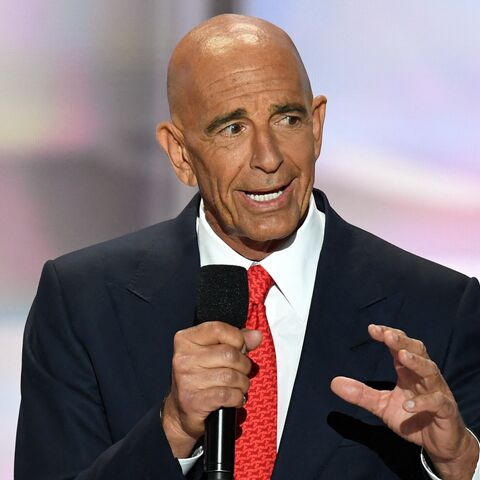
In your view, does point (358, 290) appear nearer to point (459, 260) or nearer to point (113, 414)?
point (113, 414)

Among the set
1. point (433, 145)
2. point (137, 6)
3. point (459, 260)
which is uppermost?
point (137, 6)

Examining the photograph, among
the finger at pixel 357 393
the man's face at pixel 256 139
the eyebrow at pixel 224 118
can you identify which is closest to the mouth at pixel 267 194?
the man's face at pixel 256 139

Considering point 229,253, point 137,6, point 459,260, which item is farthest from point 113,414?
point 137,6

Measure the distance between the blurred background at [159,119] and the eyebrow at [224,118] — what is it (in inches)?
42.2

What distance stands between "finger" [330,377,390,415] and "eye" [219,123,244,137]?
454mm

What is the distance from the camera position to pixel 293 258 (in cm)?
225

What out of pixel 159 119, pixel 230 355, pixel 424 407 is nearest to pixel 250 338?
pixel 230 355

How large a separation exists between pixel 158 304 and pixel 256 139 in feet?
1.05

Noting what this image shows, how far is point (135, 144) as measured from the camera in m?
3.39

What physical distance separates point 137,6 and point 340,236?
1267mm

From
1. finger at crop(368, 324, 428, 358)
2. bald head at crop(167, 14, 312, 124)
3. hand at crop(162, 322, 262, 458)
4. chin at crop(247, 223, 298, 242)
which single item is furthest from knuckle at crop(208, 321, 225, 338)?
bald head at crop(167, 14, 312, 124)

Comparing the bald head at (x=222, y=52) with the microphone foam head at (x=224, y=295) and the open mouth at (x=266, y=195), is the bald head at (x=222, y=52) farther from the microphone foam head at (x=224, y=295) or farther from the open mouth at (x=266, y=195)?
the microphone foam head at (x=224, y=295)

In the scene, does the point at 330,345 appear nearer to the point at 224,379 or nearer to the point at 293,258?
the point at 293,258

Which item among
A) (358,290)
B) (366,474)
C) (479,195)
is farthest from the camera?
(479,195)
